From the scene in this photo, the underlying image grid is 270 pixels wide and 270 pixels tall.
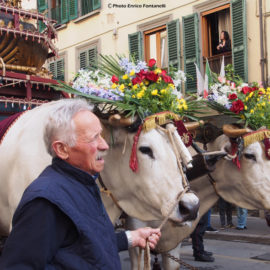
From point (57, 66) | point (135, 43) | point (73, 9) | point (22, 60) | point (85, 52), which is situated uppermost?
point (73, 9)

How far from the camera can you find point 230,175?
499 centimetres

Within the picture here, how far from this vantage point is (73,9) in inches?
666

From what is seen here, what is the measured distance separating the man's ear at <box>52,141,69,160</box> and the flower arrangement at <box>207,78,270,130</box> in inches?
122

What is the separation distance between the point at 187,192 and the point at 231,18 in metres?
10.1

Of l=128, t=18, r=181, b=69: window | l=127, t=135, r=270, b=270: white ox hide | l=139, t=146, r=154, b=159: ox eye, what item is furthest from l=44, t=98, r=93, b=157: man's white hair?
l=128, t=18, r=181, b=69: window

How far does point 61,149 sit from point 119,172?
194cm

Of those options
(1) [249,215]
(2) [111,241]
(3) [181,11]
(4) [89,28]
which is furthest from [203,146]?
(4) [89,28]

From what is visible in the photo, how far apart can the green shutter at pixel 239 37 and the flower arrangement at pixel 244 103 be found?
Result: 746 cm

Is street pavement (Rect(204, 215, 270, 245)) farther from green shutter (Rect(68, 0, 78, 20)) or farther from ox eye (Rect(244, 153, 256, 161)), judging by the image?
green shutter (Rect(68, 0, 78, 20))

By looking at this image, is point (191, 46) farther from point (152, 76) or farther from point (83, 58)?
point (152, 76)

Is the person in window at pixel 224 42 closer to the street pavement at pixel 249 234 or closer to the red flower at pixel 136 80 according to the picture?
the street pavement at pixel 249 234

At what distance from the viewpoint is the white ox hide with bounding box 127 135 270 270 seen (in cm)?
441

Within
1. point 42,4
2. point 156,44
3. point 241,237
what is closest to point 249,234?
point 241,237

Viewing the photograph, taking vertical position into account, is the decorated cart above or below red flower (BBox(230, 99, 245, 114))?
above
